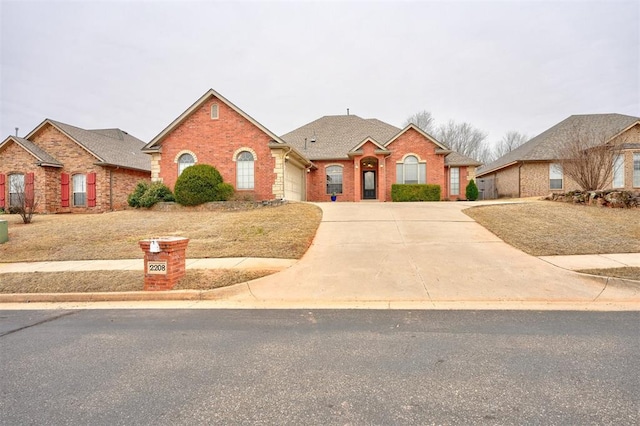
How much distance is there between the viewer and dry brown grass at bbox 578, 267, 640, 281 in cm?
696

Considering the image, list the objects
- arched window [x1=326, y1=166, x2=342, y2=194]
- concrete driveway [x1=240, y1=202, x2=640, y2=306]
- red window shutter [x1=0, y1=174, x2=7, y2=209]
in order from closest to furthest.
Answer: concrete driveway [x1=240, y1=202, x2=640, y2=306] < red window shutter [x1=0, y1=174, x2=7, y2=209] < arched window [x1=326, y1=166, x2=342, y2=194]

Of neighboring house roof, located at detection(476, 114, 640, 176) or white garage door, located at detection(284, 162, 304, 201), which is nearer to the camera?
white garage door, located at detection(284, 162, 304, 201)

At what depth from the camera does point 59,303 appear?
7.02 meters

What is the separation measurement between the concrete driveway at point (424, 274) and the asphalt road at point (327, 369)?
42.7 inches


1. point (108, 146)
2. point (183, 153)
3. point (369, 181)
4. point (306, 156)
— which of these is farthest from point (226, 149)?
point (108, 146)

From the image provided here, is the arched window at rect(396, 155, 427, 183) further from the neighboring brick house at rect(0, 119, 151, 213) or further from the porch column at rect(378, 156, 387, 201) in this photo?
the neighboring brick house at rect(0, 119, 151, 213)

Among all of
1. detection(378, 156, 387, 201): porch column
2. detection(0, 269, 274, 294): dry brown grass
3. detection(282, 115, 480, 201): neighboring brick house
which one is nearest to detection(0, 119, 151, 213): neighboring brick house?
detection(282, 115, 480, 201): neighboring brick house

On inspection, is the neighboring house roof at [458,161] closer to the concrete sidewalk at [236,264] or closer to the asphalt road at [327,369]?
the concrete sidewalk at [236,264]

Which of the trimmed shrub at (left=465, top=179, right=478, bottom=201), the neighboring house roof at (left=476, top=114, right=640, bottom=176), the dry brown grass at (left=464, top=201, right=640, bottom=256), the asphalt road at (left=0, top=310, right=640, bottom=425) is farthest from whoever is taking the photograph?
the trimmed shrub at (left=465, top=179, right=478, bottom=201)

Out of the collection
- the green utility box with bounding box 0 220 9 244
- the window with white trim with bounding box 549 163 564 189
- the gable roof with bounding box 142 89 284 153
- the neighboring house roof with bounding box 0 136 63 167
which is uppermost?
the gable roof with bounding box 142 89 284 153

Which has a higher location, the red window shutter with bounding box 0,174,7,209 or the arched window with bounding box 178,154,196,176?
A: the arched window with bounding box 178,154,196,176

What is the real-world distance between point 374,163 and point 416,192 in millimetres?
4019

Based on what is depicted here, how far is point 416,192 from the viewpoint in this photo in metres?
23.6

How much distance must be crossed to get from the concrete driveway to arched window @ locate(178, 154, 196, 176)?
12482 mm
